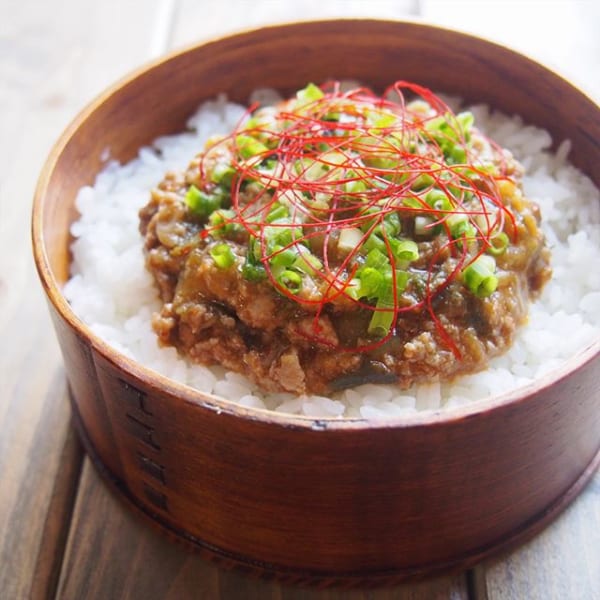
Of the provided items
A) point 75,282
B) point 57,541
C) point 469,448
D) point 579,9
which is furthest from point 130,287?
point 579,9

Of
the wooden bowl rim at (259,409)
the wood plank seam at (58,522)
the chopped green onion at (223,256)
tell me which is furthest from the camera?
the wood plank seam at (58,522)

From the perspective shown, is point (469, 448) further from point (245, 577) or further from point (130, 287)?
point (130, 287)

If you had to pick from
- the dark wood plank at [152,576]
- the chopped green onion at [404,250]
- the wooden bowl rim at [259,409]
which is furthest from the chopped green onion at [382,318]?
the dark wood plank at [152,576]

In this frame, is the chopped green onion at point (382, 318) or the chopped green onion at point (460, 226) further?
the chopped green onion at point (460, 226)

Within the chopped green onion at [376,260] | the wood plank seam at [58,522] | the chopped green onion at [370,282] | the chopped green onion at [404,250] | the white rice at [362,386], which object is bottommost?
the wood plank seam at [58,522]

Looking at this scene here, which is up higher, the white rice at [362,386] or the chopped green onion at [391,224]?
the chopped green onion at [391,224]

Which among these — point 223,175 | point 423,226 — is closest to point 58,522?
point 223,175

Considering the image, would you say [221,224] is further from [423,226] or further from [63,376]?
[63,376]

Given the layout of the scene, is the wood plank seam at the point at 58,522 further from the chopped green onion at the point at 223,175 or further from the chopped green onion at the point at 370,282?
the chopped green onion at the point at 370,282
